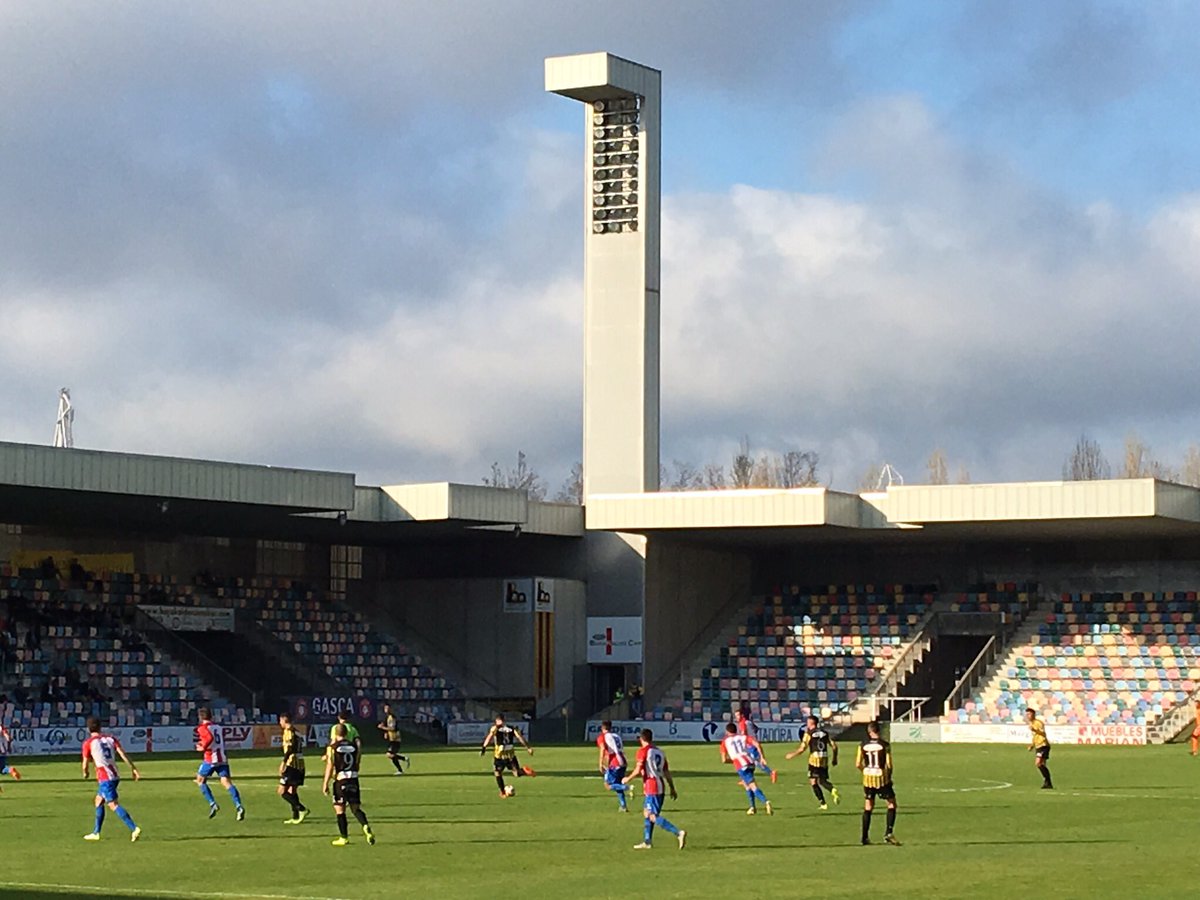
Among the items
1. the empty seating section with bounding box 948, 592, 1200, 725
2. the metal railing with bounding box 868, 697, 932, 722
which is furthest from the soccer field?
the metal railing with bounding box 868, 697, 932, 722

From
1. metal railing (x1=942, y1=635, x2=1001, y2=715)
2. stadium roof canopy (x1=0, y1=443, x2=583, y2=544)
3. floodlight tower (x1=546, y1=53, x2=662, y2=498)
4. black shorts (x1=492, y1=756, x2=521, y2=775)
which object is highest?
floodlight tower (x1=546, y1=53, x2=662, y2=498)

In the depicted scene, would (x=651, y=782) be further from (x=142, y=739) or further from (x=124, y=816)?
(x=142, y=739)

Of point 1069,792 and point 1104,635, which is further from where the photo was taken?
point 1104,635

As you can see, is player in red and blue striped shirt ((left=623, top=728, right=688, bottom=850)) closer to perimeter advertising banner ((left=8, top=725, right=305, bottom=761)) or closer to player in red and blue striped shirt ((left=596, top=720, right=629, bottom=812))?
player in red and blue striped shirt ((left=596, top=720, right=629, bottom=812))

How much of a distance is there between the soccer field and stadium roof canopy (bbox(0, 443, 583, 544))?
11.9 meters

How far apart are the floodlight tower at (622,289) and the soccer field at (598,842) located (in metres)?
26.2

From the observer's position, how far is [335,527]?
72062 millimetres

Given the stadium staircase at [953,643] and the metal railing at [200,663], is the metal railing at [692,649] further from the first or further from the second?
the metal railing at [200,663]

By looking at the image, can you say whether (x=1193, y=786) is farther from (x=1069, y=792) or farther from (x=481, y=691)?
(x=481, y=691)

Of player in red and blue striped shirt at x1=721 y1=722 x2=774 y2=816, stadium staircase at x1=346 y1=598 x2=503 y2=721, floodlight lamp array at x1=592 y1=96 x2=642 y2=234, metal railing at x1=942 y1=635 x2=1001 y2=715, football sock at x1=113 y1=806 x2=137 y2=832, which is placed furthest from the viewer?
floodlight lamp array at x1=592 y1=96 x2=642 y2=234

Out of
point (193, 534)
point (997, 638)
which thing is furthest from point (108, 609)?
point (997, 638)

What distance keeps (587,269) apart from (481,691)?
52.1 ft

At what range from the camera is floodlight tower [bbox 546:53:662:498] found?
2825 inches

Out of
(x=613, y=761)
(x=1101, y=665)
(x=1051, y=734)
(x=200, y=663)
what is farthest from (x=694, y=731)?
(x=613, y=761)
